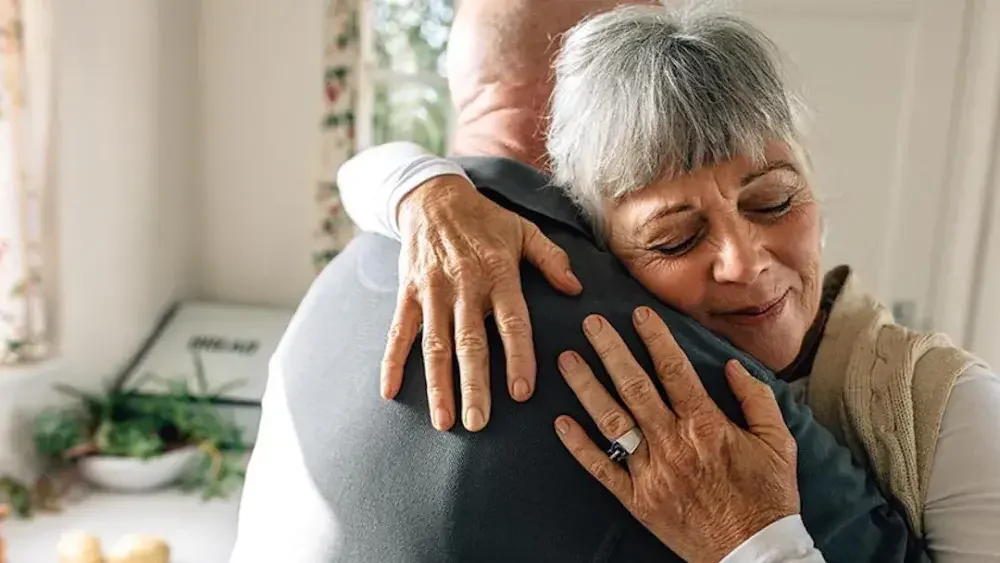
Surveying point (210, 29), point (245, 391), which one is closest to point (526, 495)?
point (245, 391)

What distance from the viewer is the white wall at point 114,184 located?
1876 mm

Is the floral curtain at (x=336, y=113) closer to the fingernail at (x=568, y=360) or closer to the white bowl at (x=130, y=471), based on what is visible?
the white bowl at (x=130, y=471)

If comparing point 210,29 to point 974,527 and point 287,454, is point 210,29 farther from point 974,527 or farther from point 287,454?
point 974,527

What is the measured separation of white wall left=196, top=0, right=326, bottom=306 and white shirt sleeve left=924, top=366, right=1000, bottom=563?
1806 mm

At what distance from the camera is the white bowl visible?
186 cm

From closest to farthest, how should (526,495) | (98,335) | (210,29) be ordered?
1. (526,495)
2. (98,335)
3. (210,29)

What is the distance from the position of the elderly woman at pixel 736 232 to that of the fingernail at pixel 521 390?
10 centimetres

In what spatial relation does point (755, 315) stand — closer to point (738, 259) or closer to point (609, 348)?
point (738, 259)

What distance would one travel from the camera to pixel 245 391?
6.88ft

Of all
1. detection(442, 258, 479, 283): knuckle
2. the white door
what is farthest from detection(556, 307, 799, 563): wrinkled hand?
the white door

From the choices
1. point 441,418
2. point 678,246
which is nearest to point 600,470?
point 441,418

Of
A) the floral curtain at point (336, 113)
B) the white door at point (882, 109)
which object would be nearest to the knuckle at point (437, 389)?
the floral curtain at point (336, 113)

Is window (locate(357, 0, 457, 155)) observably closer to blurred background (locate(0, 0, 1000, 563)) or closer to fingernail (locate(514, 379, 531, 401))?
blurred background (locate(0, 0, 1000, 563))

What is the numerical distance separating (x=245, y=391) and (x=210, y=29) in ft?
3.02
